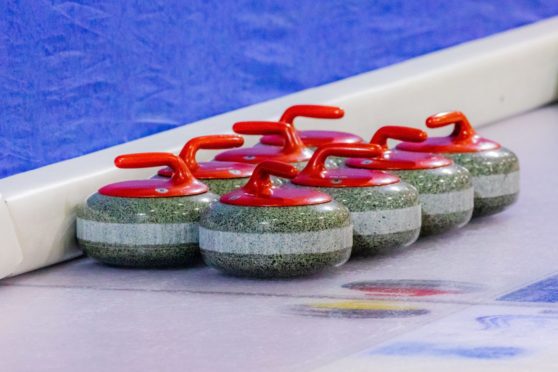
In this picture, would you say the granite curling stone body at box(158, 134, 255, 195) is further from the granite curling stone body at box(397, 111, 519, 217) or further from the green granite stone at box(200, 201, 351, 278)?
the granite curling stone body at box(397, 111, 519, 217)

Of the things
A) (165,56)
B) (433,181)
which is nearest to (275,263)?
(433,181)

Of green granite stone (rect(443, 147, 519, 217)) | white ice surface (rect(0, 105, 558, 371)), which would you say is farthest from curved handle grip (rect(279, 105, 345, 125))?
white ice surface (rect(0, 105, 558, 371))

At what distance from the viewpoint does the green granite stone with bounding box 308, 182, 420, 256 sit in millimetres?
2455

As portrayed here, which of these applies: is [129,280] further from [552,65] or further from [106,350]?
[552,65]

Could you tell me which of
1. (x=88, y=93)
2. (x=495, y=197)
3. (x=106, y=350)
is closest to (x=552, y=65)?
(x=495, y=197)

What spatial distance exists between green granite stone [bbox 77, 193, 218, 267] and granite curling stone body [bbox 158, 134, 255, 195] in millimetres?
113

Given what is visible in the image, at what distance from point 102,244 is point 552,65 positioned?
2020 mm

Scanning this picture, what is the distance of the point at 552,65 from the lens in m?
4.11

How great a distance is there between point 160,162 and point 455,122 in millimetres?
636

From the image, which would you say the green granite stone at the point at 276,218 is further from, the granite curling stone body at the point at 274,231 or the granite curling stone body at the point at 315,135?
the granite curling stone body at the point at 315,135

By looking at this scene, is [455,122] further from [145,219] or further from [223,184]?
[145,219]

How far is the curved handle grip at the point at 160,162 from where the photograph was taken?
8.13 ft

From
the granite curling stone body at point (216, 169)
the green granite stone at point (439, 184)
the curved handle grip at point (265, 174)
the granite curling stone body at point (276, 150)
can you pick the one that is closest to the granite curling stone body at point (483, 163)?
the green granite stone at point (439, 184)

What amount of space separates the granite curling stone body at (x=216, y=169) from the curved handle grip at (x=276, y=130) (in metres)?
0.08
